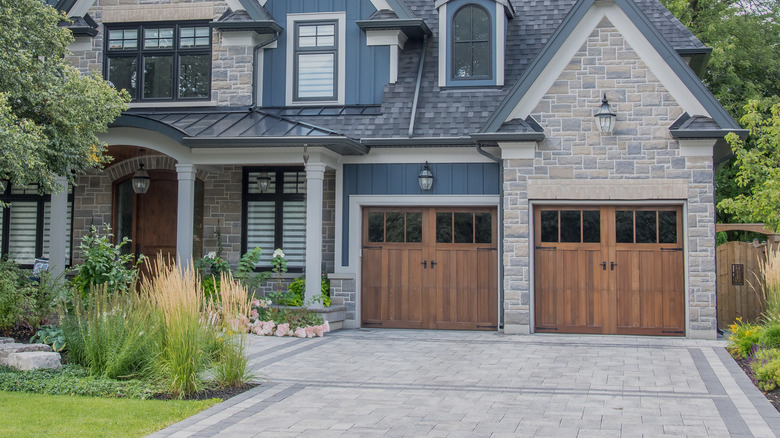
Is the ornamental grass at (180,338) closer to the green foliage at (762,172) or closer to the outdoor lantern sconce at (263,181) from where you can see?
the outdoor lantern sconce at (263,181)

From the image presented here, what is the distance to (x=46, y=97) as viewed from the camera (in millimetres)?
10398

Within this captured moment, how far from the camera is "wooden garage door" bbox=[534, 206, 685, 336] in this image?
12.7 metres

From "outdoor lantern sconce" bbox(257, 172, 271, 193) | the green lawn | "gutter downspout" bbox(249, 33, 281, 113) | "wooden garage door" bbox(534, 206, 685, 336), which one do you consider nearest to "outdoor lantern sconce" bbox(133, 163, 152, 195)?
"outdoor lantern sconce" bbox(257, 172, 271, 193)

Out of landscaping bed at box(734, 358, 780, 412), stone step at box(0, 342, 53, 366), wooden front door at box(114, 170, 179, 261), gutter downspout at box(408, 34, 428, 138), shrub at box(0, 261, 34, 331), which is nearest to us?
landscaping bed at box(734, 358, 780, 412)

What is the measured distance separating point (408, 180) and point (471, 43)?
289 cm

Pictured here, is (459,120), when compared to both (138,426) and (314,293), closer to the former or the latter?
(314,293)

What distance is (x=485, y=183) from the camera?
44.9 feet

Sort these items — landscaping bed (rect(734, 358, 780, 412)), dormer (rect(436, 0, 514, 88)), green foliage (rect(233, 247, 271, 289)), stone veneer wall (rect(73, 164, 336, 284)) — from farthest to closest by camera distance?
1. dormer (rect(436, 0, 514, 88))
2. stone veneer wall (rect(73, 164, 336, 284))
3. green foliage (rect(233, 247, 271, 289))
4. landscaping bed (rect(734, 358, 780, 412))

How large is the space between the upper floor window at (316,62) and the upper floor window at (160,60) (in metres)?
1.71

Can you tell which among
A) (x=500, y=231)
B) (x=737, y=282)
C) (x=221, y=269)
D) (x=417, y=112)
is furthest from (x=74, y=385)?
(x=737, y=282)

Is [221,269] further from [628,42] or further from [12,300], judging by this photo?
[628,42]

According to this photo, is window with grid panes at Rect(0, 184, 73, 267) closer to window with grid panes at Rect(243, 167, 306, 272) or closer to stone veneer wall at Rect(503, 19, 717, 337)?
window with grid panes at Rect(243, 167, 306, 272)

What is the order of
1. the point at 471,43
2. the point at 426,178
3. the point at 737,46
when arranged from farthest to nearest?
the point at 737,46
the point at 471,43
the point at 426,178

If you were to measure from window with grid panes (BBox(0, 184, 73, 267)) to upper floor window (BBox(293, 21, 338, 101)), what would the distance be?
497 centimetres
